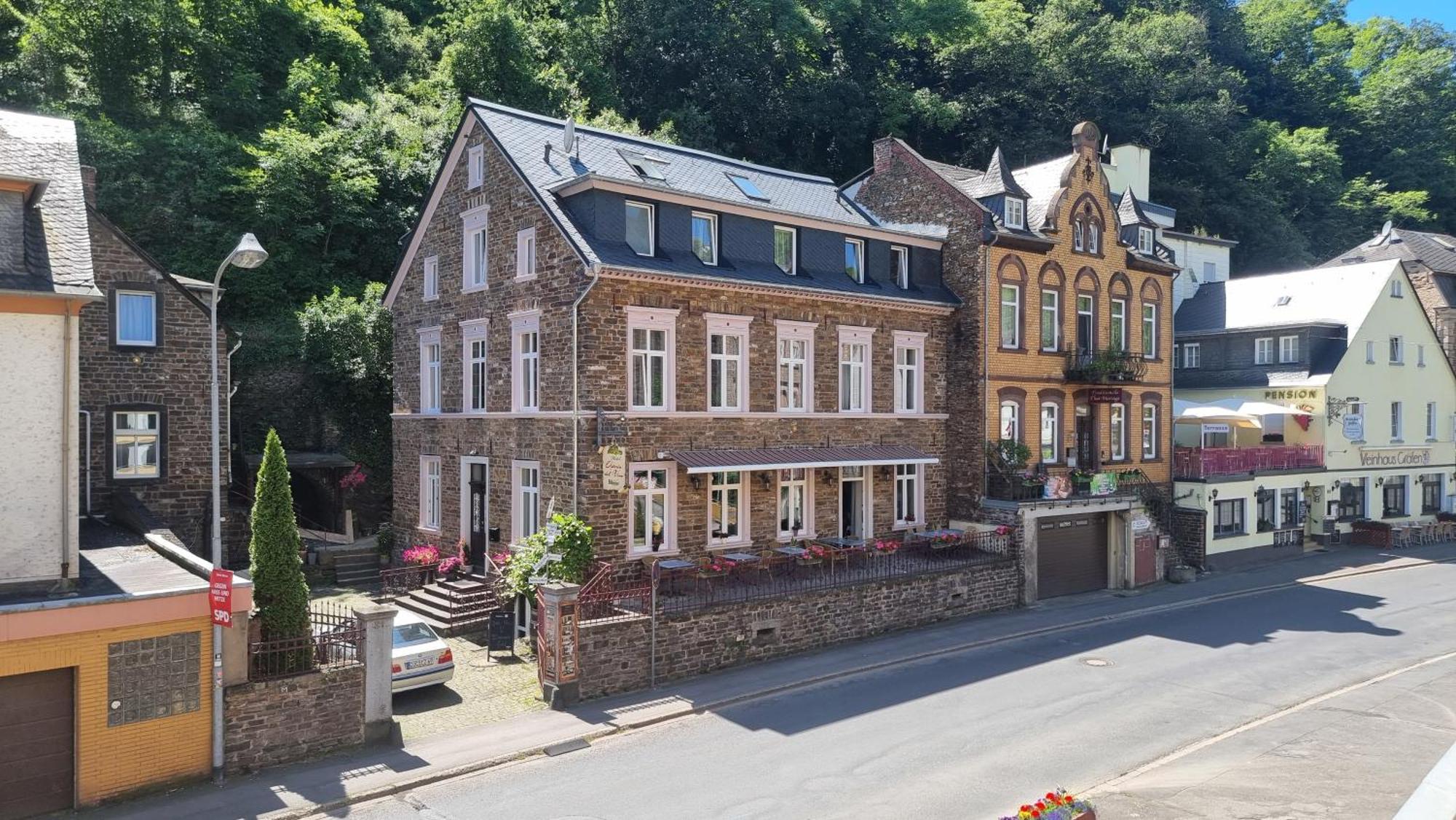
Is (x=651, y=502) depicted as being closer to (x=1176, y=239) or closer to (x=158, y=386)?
(x=158, y=386)

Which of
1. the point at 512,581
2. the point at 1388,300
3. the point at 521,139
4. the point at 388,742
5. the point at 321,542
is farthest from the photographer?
the point at 1388,300

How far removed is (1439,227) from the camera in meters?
63.5

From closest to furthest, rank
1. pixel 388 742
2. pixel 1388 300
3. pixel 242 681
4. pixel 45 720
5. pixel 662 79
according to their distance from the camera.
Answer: pixel 45 720
pixel 242 681
pixel 388 742
pixel 1388 300
pixel 662 79

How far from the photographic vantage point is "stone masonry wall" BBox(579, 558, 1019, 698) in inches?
650

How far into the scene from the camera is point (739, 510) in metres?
21.6

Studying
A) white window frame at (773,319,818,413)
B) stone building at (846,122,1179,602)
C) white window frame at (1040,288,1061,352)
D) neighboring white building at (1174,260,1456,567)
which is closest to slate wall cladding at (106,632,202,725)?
white window frame at (773,319,818,413)

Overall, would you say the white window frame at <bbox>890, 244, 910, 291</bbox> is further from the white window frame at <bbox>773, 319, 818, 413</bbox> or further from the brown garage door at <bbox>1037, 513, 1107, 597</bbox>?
the brown garage door at <bbox>1037, 513, 1107, 597</bbox>

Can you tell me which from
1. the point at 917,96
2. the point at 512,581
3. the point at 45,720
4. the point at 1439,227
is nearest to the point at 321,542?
the point at 512,581

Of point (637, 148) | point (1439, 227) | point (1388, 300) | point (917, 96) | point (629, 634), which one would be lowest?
point (629, 634)

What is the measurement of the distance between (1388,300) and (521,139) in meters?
36.3

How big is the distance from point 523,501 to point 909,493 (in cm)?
1093

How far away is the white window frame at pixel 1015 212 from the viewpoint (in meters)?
26.5

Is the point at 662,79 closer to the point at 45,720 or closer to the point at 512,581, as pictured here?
the point at 512,581

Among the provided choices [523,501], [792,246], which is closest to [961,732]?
[523,501]
